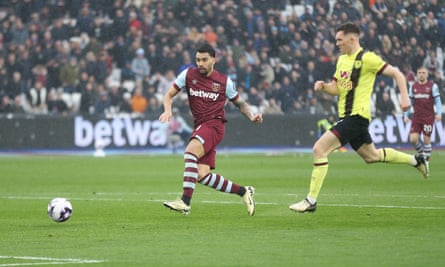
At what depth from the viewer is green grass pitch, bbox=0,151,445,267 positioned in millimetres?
9789

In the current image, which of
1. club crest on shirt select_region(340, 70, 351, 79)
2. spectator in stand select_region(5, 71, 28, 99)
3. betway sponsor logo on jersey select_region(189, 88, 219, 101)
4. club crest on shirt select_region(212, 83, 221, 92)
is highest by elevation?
club crest on shirt select_region(340, 70, 351, 79)

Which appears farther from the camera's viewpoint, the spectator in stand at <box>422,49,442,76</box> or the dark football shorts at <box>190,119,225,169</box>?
the spectator in stand at <box>422,49,442,76</box>

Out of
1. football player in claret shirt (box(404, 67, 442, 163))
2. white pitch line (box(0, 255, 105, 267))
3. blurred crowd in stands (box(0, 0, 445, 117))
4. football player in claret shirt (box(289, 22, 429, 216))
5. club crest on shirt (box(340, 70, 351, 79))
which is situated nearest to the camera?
white pitch line (box(0, 255, 105, 267))

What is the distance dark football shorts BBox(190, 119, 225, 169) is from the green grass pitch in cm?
75

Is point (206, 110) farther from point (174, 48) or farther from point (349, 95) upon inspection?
point (174, 48)

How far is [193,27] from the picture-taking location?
36.1 meters

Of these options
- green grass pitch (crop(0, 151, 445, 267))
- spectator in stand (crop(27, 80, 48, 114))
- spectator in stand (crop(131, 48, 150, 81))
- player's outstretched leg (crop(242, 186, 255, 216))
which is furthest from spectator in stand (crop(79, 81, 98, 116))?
player's outstretched leg (crop(242, 186, 255, 216))

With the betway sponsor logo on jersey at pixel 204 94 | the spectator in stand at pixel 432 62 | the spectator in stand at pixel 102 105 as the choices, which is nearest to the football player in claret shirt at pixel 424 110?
the spectator in stand at pixel 432 62

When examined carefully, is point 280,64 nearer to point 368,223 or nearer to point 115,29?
point 115,29

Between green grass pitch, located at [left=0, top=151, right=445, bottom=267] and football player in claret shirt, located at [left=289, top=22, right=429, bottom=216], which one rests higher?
football player in claret shirt, located at [left=289, top=22, right=429, bottom=216]

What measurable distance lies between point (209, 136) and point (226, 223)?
1.40 m

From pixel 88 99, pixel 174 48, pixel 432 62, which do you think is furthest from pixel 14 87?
pixel 432 62

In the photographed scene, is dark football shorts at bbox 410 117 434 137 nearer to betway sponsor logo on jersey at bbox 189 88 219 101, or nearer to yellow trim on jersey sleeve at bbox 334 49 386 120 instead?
yellow trim on jersey sleeve at bbox 334 49 386 120

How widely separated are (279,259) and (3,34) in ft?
88.5
